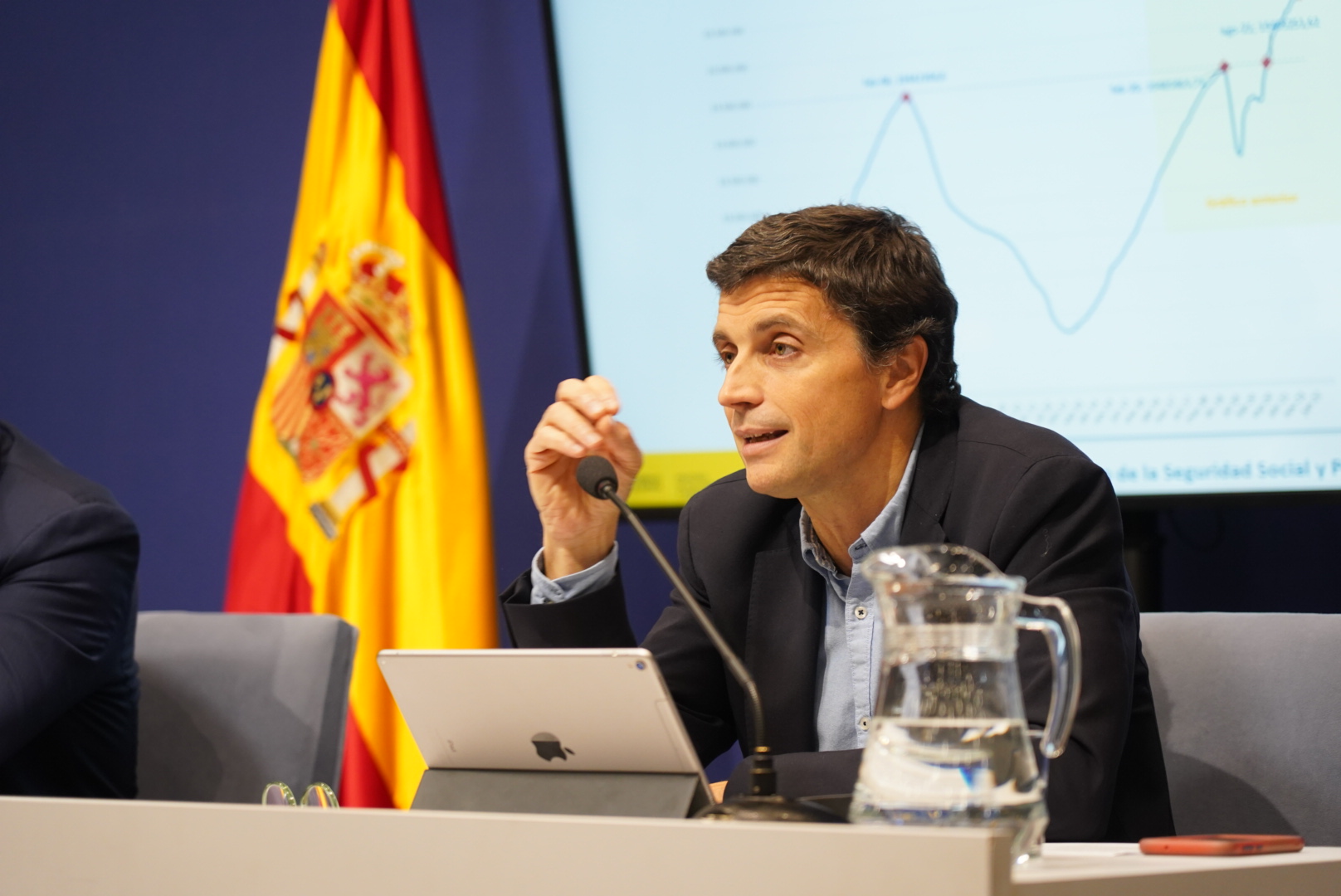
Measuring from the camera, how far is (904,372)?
5.55 ft

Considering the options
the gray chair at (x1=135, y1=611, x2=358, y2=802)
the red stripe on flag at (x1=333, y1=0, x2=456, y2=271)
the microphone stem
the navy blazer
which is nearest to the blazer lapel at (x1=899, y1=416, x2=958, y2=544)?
the navy blazer

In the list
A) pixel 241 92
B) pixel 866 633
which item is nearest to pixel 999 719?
pixel 866 633

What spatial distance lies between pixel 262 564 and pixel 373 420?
15.0 inches

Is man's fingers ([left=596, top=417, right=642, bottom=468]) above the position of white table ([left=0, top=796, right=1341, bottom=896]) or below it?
above

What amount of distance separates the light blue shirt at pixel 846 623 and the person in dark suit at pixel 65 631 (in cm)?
80

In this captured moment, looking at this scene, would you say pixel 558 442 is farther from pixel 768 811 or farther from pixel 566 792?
pixel 768 811

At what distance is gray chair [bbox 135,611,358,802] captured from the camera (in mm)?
1917

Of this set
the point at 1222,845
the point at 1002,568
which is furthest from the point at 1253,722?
the point at 1222,845

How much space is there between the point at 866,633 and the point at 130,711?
3.89ft

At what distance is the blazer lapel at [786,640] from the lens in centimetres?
158

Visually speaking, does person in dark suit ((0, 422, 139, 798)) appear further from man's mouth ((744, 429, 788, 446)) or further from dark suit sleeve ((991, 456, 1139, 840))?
dark suit sleeve ((991, 456, 1139, 840))

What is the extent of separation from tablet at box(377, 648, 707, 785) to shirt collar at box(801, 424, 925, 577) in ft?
2.37

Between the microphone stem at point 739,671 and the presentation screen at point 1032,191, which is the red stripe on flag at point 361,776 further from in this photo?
the microphone stem at point 739,671

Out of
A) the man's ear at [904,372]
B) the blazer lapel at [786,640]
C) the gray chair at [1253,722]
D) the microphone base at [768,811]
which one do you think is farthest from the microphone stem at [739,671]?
the gray chair at [1253,722]
